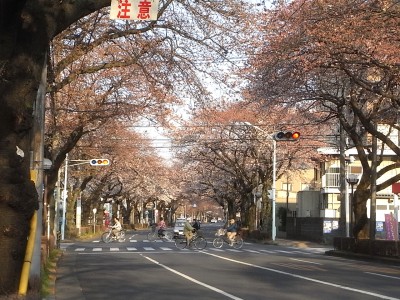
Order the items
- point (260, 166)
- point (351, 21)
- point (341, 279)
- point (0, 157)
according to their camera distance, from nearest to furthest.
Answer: point (0, 157)
point (351, 21)
point (341, 279)
point (260, 166)

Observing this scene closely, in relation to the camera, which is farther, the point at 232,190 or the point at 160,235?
the point at 232,190

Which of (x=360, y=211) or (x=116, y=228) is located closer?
(x=360, y=211)

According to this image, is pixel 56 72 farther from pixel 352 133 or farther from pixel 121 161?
pixel 121 161

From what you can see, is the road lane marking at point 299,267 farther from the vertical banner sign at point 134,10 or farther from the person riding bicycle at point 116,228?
the person riding bicycle at point 116,228

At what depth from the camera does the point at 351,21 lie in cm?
1527

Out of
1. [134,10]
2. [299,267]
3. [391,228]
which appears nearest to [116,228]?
[391,228]

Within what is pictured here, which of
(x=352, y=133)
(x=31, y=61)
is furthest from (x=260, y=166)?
(x=31, y=61)

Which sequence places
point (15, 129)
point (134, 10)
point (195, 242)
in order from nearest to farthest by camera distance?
point (15, 129), point (134, 10), point (195, 242)

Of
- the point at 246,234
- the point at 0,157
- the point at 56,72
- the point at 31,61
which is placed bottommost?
the point at 246,234

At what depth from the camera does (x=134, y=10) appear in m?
10.2

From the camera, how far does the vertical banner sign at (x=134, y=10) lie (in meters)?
9.88

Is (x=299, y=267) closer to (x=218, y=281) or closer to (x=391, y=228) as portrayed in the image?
(x=218, y=281)

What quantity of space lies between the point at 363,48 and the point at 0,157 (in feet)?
41.3

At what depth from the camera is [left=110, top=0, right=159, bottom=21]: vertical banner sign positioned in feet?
32.4
